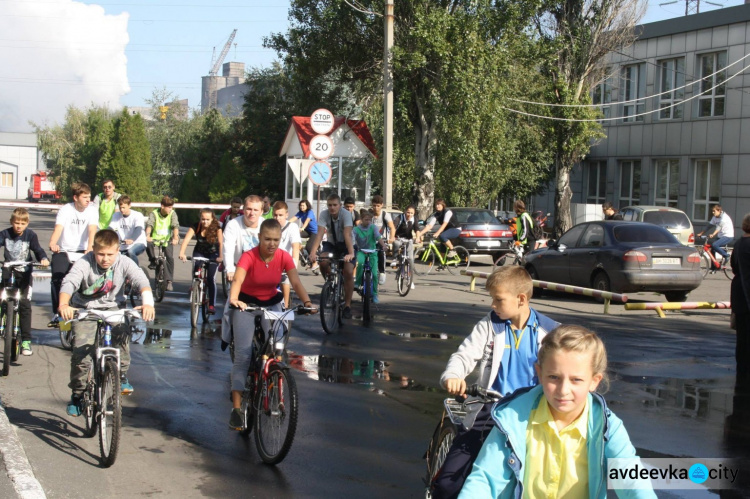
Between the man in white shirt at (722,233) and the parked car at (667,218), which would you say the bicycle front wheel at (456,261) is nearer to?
the parked car at (667,218)

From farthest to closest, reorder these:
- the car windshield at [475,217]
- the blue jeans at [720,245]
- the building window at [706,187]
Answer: the building window at [706,187] < the car windshield at [475,217] < the blue jeans at [720,245]

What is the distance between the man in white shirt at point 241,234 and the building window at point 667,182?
32.1 meters

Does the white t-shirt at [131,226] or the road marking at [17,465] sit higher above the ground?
the white t-shirt at [131,226]

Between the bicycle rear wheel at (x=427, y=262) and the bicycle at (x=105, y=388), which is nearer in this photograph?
the bicycle at (x=105, y=388)

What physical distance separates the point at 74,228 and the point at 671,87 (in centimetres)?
3311

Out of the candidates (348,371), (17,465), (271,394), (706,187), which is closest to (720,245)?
(706,187)

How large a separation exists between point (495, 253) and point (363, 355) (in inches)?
607

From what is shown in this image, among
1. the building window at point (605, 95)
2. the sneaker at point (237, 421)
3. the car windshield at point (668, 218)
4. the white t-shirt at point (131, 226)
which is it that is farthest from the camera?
the building window at point (605, 95)

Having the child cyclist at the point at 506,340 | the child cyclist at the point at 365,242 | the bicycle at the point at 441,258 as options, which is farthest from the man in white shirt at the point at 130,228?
the child cyclist at the point at 506,340

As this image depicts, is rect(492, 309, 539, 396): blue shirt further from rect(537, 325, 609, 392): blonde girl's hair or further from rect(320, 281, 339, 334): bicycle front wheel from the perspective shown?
rect(320, 281, 339, 334): bicycle front wheel

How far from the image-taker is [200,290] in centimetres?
1281

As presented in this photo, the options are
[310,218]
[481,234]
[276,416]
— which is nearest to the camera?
[276,416]

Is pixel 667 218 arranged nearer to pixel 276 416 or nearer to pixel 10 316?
pixel 10 316

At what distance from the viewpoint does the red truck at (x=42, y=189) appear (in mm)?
97062
